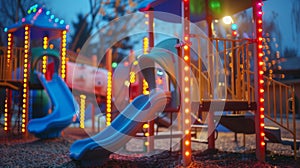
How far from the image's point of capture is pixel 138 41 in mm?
27828

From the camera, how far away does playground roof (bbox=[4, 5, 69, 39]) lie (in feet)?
34.6

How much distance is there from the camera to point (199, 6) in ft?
24.2

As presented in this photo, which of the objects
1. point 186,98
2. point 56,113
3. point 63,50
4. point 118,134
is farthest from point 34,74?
point 186,98

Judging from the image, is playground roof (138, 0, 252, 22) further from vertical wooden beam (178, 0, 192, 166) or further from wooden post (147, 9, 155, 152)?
vertical wooden beam (178, 0, 192, 166)

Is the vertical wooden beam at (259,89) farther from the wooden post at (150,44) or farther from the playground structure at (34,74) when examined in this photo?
the playground structure at (34,74)

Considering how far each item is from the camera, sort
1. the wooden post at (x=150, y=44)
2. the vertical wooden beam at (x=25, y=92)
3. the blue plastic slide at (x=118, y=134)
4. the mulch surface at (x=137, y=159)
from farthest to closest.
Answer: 1. the vertical wooden beam at (x=25, y=92)
2. the wooden post at (x=150, y=44)
3. the mulch surface at (x=137, y=159)
4. the blue plastic slide at (x=118, y=134)

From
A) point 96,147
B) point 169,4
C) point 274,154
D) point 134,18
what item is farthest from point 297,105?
point 96,147

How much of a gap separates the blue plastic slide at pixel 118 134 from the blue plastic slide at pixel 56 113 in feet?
11.8

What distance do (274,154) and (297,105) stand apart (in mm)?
14165

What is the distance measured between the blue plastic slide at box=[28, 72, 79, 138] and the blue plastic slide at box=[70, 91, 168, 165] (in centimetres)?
361

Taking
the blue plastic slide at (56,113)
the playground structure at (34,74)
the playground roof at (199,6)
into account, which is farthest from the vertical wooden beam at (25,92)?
the playground roof at (199,6)

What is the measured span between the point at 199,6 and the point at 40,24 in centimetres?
578

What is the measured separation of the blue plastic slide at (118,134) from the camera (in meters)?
5.66

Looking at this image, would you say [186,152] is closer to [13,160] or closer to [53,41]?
[13,160]
